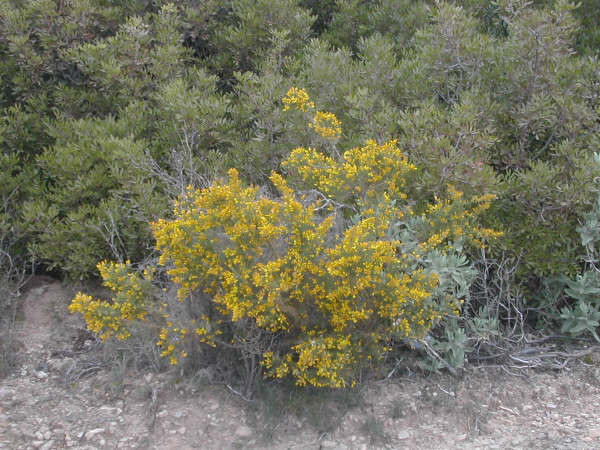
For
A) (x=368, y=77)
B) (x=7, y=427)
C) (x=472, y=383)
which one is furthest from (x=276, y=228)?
(x=368, y=77)

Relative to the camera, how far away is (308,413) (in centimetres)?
372

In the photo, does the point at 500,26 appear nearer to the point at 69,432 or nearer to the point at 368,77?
the point at 368,77

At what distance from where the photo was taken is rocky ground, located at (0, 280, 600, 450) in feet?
11.8

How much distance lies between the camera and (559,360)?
4.25m

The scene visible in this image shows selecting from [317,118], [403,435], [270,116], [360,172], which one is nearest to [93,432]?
[403,435]

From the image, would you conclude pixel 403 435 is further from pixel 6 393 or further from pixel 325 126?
pixel 6 393

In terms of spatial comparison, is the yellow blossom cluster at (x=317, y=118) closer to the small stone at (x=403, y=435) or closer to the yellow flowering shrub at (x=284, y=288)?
the yellow flowering shrub at (x=284, y=288)

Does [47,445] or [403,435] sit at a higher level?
[403,435]

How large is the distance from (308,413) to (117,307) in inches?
46.4

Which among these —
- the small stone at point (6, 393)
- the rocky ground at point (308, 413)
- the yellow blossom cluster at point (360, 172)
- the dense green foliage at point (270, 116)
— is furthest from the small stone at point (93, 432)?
the yellow blossom cluster at point (360, 172)

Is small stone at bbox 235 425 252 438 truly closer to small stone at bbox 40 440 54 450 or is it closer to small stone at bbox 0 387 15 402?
small stone at bbox 40 440 54 450

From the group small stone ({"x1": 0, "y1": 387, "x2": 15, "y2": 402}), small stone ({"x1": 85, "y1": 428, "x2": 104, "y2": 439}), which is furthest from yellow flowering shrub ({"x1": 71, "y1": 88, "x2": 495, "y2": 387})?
small stone ({"x1": 0, "y1": 387, "x2": 15, "y2": 402})

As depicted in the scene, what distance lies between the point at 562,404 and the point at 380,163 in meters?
1.75

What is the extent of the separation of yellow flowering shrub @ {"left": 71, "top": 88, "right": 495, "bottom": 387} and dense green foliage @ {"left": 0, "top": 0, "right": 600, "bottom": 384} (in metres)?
0.66
